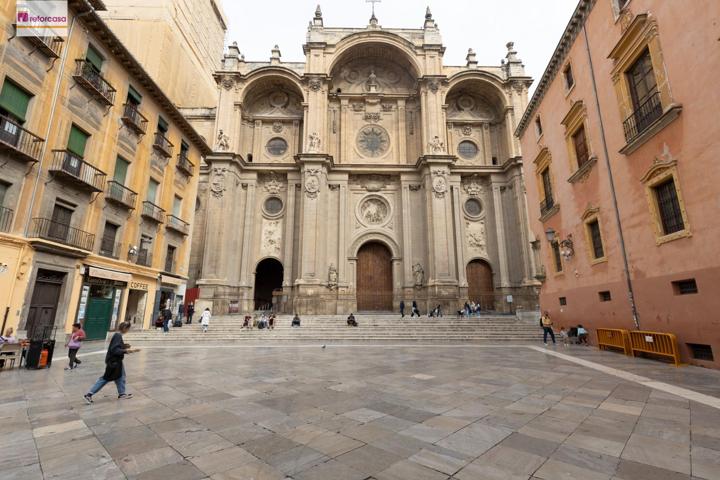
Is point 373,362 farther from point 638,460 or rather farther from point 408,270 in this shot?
point 408,270

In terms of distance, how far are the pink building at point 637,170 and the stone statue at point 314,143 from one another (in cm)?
1580

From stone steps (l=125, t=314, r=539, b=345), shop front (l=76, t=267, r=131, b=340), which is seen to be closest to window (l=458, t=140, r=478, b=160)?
stone steps (l=125, t=314, r=539, b=345)

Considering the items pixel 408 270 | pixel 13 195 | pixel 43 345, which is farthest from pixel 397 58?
pixel 43 345

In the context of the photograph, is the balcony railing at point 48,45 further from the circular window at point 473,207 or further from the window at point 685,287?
the circular window at point 473,207

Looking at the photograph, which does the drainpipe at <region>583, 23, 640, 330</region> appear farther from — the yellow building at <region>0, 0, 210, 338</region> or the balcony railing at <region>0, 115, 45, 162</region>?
the balcony railing at <region>0, 115, 45, 162</region>

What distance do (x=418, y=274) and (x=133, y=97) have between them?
20.3 metres


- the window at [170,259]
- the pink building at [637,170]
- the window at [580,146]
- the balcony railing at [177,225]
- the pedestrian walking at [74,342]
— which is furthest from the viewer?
the window at [170,259]

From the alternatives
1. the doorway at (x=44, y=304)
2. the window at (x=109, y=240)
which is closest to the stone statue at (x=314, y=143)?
the window at (x=109, y=240)

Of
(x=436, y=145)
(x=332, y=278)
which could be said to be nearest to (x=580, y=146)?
(x=436, y=145)

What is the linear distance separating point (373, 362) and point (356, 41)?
92.0 ft

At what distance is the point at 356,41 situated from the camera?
2853 cm

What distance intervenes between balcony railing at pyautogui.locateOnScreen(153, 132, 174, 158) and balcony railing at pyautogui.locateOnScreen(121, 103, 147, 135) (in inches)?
35.0

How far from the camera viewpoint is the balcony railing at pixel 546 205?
51.5ft

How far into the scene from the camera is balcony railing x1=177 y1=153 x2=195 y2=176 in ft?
67.1
